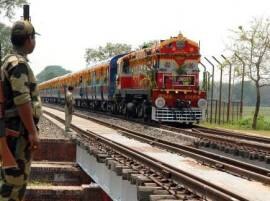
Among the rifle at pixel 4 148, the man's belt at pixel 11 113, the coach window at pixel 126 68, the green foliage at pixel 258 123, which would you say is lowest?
the green foliage at pixel 258 123

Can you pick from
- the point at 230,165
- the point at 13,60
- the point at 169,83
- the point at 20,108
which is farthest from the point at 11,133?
the point at 169,83

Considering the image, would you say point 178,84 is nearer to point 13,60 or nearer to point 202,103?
point 202,103

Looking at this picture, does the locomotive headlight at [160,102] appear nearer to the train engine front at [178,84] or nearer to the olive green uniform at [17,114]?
the train engine front at [178,84]

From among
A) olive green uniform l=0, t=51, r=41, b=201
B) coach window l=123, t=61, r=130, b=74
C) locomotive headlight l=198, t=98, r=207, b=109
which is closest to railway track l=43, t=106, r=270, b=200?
olive green uniform l=0, t=51, r=41, b=201

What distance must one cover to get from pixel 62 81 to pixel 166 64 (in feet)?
105

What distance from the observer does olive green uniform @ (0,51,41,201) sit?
16.5 feet

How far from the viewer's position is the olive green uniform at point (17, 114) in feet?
16.5

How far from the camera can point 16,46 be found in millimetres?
5215

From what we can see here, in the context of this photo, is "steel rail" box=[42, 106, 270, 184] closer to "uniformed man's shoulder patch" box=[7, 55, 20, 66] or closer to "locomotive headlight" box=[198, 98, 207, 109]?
"uniformed man's shoulder patch" box=[7, 55, 20, 66]

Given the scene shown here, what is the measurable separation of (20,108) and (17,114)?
0.52 ft

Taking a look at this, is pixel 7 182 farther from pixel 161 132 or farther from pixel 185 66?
pixel 185 66

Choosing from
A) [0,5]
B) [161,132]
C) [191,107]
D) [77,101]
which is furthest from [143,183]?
[0,5]

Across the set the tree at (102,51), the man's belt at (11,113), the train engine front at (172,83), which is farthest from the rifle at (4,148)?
the tree at (102,51)

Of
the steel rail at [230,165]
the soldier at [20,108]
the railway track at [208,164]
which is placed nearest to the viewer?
the soldier at [20,108]
